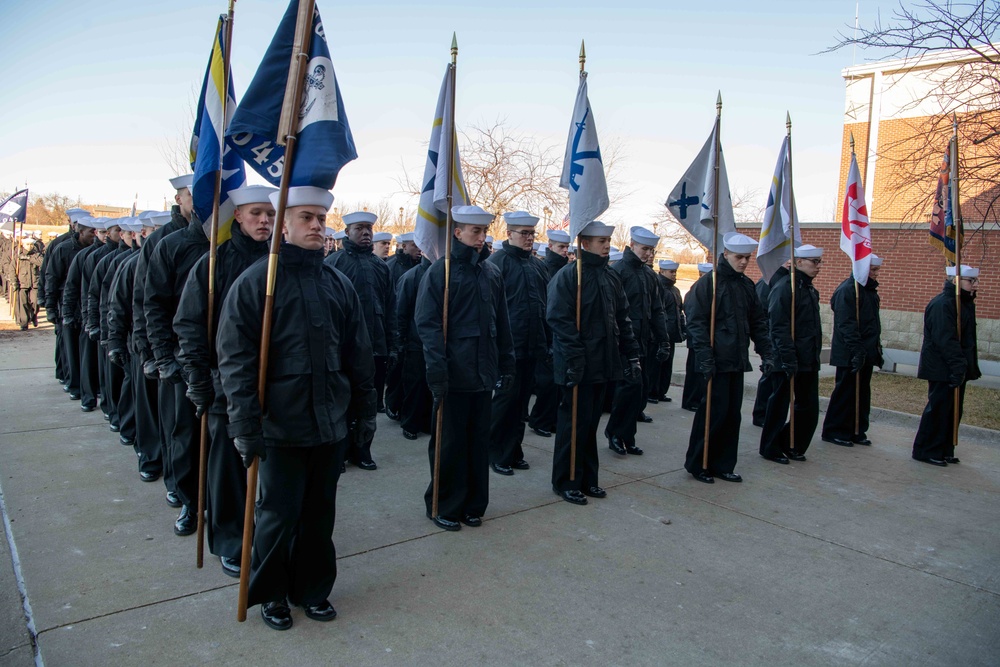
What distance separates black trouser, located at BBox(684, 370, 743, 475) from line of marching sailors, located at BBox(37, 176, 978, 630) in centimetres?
2

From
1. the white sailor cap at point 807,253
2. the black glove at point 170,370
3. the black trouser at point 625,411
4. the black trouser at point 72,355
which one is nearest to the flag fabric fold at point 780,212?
the white sailor cap at point 807,253

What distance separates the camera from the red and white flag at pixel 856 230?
27.5 ft

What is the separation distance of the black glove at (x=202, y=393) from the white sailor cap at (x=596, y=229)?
3.20 meters

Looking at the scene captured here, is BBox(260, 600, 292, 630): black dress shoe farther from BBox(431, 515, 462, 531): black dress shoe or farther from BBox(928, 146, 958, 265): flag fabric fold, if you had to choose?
BBox(928, 146, 958, 265): flag fabric fold

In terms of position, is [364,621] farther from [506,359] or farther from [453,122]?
[453,122]

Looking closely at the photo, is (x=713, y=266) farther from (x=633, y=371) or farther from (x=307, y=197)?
(x=307, y=197)

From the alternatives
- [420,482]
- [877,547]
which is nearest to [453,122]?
[420,482]

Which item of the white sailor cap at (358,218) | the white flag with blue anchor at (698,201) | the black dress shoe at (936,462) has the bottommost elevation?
the black dress shoe at (936,462)

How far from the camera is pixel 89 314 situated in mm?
7270

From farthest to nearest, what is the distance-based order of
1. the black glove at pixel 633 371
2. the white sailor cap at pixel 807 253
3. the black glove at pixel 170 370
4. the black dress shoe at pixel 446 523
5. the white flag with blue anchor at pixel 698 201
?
the white sailor cap at pixel 807 253 < the white flag with blue anchor at pixel 698 201 < the black glove at pixel 633 371 < the black dress shoe at pixel 446 523 < the black glove at pixel 170 370

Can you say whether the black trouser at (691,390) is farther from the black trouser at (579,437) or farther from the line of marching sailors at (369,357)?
the black trouser at (579,437)

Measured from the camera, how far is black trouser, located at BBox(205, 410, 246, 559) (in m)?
4.20

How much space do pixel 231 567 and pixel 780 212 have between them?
6.30 m

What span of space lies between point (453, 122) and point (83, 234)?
6.35m
